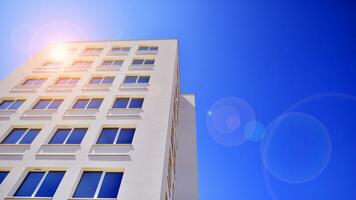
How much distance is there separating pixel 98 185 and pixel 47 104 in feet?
28.6

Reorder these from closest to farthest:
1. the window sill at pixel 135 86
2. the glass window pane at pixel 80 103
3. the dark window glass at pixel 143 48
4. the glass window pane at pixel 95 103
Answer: the glass window pane at pixel 95 103, the glass window pane at pixel 80 103, the window sill at pixel 135 86, the dark window glass at pixel 143 48

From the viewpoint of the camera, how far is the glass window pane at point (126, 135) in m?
14.3

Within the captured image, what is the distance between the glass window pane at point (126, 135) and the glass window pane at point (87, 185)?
231 centimetres

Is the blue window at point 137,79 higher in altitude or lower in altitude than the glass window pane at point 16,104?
higher

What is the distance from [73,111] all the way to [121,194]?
7.71 metres

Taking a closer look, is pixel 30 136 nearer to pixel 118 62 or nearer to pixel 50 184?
pixel 50 184

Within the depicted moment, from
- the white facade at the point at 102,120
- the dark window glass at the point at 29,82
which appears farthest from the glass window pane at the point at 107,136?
the dark window glass at the point at 29,82

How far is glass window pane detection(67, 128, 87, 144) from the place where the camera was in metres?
14.5

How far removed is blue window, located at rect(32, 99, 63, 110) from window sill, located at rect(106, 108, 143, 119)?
14.0 ft

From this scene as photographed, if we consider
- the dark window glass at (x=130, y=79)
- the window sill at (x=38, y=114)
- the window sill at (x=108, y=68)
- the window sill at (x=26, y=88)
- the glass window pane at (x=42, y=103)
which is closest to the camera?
the window sill at (x=38, y=114)

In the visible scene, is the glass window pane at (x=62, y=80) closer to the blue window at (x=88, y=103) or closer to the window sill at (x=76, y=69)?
the window sill at (x=76, y=69)

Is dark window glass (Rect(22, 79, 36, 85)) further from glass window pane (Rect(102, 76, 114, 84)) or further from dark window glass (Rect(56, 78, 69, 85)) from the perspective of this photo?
glass window pane (Rect(102, 76, 114, 84))

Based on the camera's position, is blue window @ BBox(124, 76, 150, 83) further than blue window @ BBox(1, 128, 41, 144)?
Yes

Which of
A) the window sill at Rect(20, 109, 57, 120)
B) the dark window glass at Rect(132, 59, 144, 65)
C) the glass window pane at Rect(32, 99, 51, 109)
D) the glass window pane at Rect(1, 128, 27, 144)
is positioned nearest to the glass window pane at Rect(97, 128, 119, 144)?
the window sill at Rect(20, 109, 57, 120)
